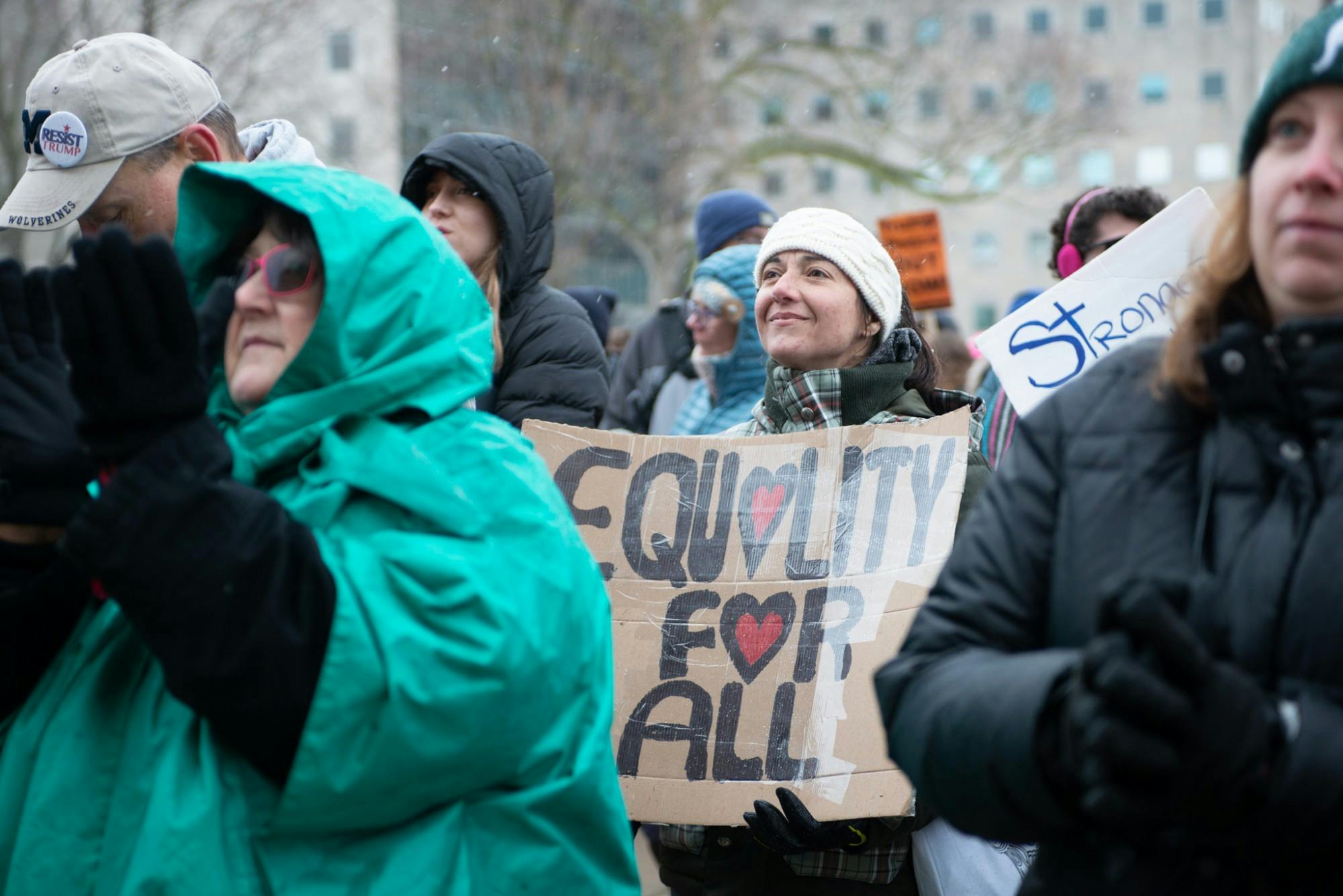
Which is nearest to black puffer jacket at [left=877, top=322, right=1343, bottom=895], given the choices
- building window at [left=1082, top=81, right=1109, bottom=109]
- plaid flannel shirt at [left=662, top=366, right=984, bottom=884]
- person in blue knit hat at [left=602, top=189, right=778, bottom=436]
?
plaid flannel shirt at [left=662, top=366, right=984, bottom=884]

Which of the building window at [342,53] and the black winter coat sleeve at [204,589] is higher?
the black winter coat sleeve at [204,589]

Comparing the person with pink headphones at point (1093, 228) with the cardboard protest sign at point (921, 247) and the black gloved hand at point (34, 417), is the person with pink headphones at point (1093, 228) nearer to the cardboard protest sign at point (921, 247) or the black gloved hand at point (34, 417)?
the black gloved hand at point (34, 417)

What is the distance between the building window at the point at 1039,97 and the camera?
29156mm

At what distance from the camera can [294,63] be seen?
1819 centimetres

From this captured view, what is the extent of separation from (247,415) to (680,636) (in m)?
1.36

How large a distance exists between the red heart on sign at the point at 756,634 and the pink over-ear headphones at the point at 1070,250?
80.2 inches

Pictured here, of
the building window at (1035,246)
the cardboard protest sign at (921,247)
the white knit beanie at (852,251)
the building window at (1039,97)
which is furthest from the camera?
the building window at (1035,246)

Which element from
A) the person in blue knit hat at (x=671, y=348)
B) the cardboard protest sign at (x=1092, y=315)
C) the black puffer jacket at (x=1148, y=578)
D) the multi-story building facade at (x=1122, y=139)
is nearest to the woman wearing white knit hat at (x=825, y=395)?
the cardboard protest sign at (x=1092, y=315)

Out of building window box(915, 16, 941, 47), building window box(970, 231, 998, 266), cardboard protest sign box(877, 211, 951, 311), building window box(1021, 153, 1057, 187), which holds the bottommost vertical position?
building window box(970, 231, 998, 266)

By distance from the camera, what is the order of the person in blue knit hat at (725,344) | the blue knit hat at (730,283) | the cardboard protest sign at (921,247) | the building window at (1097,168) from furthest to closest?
the building window at (1097,168) → the cardboard protest sign at (921,247) → the blue knit hat at (730,283) → the person in blue knit hat at (725,344)

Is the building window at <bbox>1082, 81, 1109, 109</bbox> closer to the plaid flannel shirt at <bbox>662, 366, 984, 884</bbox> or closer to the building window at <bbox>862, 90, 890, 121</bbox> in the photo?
the building window at <bbox>862, 90, 890, 121</bbox>

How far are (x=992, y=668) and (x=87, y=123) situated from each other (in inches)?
81.7

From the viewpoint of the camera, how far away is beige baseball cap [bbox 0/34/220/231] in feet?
9.17

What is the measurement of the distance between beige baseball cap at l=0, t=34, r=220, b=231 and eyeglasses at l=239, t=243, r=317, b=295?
92cm
